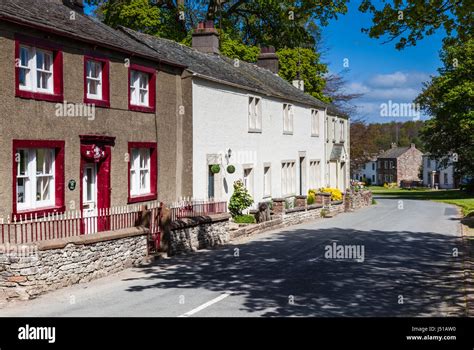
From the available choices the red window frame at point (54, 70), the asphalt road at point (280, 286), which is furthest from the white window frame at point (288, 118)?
the red window frame at point (54, 70)

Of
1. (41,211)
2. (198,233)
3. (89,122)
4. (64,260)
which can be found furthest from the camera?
(198,233)

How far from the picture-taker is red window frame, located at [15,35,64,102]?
1553 centimetres

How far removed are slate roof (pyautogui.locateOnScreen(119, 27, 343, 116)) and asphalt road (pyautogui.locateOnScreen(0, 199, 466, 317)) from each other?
798 cm

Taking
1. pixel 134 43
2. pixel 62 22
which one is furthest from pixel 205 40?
pixel 62 22

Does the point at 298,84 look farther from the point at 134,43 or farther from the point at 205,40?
the point at 134,43

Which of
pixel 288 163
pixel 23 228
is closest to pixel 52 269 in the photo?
pixel 23 228

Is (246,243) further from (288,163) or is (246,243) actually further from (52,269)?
(288,163)

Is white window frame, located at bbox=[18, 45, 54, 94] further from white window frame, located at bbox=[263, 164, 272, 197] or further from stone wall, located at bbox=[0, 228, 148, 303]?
white window frame, located at bbox=[263, 164, 272, 197]

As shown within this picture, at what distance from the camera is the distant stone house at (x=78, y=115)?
15.5 m

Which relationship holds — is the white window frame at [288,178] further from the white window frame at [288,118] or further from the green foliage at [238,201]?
the green foliage at [238,201]

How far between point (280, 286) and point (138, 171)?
911 cm

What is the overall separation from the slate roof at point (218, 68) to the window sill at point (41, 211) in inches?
310

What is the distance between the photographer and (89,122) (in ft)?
60.3

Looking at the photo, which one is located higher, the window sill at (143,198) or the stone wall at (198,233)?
the window sill at (143,198)
